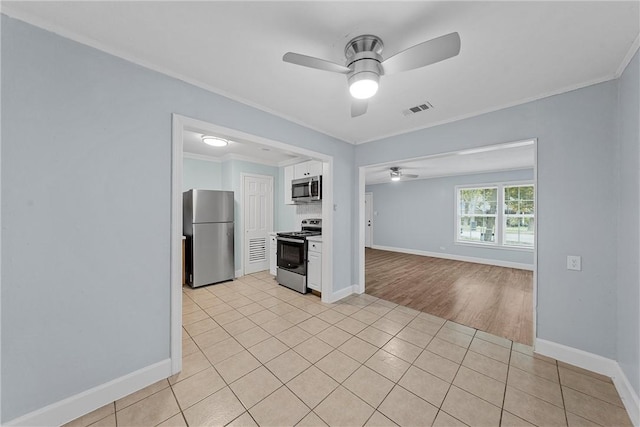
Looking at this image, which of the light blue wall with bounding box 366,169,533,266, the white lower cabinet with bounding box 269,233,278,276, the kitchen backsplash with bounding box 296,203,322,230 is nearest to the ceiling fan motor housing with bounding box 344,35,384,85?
the kitchen backsplash with bounding box 296,203,322,230

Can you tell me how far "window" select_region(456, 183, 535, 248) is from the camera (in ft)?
18.6

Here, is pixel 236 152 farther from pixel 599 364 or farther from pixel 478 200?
pixel 478 200

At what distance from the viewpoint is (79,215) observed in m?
1.57

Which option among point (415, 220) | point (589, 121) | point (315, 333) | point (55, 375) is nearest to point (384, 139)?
point (589, 121)

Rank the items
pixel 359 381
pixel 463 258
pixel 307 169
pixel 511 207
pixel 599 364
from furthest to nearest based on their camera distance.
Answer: pixel 463 258 → pixel 511 207 → pixel 307 169 → pixel 599 364 → pixel 359 381

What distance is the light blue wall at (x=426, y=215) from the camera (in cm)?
600

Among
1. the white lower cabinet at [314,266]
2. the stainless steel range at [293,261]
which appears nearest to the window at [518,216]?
the white lower cabinet at [314,266]

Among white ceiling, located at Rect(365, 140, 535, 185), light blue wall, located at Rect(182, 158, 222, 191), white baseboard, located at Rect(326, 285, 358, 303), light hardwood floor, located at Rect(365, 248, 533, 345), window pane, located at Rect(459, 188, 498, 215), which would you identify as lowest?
light hardwood floor, located at Rect(365, 248, 533, 345)

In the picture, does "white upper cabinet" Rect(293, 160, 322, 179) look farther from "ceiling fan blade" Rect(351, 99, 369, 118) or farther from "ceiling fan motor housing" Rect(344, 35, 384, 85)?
"ceiling fan motor housing" Rect(344, 35, 384, 85)

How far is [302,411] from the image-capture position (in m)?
1.59

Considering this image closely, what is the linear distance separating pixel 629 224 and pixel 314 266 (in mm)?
3239

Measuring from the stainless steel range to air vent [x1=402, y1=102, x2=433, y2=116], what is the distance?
2.33 meters

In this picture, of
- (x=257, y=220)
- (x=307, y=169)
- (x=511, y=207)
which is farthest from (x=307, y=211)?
(x=511, y=207)

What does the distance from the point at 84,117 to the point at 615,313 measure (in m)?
4.42
